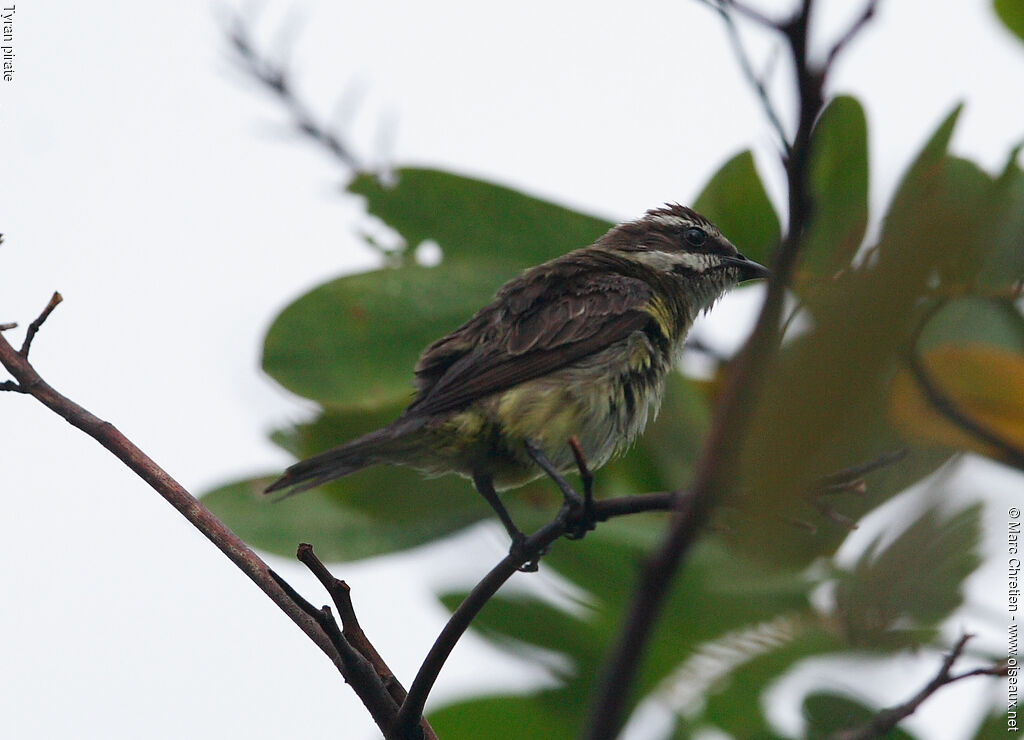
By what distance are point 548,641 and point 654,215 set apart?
2.61 metres

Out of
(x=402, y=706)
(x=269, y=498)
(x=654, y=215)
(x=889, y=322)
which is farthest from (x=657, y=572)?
(x=654, y=215)

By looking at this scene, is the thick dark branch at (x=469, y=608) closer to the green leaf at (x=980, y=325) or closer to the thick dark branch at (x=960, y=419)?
the thick dark branch at (x=960, y=419)

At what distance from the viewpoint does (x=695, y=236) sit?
5.80 meters

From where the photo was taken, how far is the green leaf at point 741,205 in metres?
5.10

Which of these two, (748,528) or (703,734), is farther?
(703,734)

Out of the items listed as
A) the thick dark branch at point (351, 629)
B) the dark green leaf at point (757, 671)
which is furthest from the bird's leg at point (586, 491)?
the dark green leaf at point (757, 671)

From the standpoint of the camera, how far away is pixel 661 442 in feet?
16.0

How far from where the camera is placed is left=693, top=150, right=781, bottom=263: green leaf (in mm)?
5102

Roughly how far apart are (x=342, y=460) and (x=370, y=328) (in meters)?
0.95

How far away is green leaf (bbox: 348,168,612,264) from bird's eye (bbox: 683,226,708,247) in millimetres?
667

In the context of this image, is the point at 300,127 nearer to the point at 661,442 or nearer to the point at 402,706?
the point at 661,442

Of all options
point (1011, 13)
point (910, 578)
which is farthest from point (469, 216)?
point (910, 578)

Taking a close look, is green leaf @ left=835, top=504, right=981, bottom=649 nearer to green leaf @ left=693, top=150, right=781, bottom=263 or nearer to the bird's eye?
green leaf @ left=693, top=150, right=781, bottom=263

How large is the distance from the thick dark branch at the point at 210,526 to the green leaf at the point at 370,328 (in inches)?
64.1
